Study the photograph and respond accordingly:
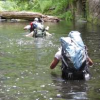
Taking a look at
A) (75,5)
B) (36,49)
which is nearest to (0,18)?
(75,5)

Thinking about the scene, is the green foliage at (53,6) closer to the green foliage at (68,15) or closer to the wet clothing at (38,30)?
the green foliage at (68,15)

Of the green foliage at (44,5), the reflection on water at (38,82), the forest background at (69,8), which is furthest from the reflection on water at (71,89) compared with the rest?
the green foliage at (44,5)

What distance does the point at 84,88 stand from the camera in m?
8.16

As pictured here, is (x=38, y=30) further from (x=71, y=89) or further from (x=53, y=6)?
(x=53, y=6)

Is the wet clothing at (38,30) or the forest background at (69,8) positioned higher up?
the forest background at (69,8)

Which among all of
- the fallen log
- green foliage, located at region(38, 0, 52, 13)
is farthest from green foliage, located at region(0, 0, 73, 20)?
the fallen log

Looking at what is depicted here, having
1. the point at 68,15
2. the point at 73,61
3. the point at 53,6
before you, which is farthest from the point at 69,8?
the point at 73,61

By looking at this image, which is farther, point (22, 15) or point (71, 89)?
point (22, 15)

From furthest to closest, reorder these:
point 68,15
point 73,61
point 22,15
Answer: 1. point 68,15
2. point 22,15
3. point 73,61

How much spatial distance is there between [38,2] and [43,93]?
45645mm

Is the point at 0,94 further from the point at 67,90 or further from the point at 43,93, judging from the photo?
the point at 67,90

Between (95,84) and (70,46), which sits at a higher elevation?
(70,46)

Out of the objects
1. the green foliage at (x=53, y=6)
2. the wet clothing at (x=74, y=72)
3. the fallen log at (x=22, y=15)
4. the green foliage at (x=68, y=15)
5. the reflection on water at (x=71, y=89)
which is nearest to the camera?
the reflection on water at (x=71, y=89)

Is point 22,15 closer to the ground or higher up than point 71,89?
higher up
